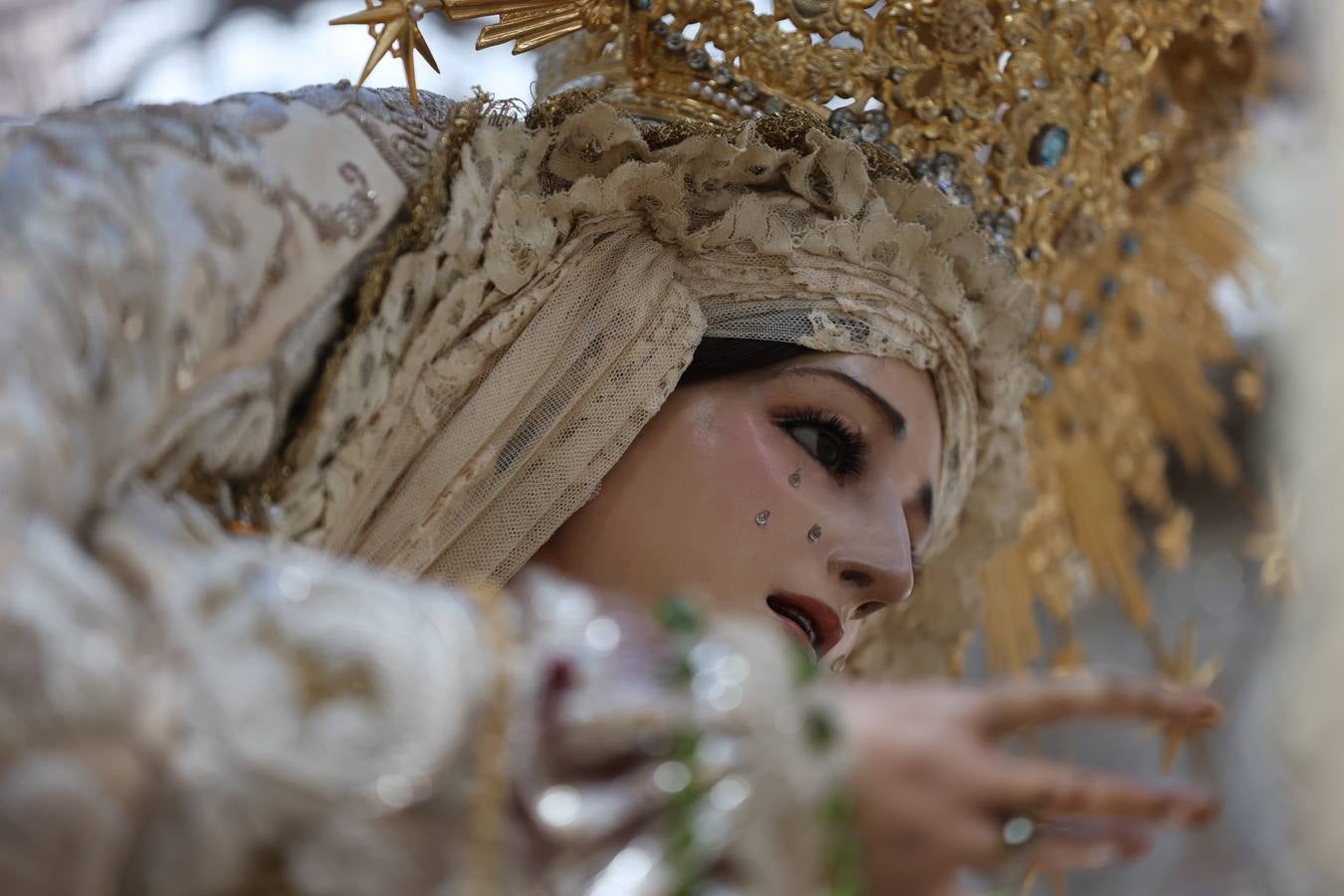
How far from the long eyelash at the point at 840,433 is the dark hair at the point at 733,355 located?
0.06m

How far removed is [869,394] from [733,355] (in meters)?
0.14

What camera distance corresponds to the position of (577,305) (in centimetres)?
154

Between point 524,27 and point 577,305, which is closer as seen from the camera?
point 577,305

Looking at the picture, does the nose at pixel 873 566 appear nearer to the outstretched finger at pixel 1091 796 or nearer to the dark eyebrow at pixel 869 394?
the dark eyebrow at pixel 869 394

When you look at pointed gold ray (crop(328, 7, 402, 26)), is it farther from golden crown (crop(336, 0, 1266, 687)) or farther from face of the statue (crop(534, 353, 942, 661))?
face of the statue (crop(534, 353, 942, 661))

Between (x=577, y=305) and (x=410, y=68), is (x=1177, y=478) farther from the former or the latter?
(x=410, y=68)

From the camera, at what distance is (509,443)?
1508 mm

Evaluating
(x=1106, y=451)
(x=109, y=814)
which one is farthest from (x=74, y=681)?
(x=1106, y=451)

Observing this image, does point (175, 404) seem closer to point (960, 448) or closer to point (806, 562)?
point (806, 562)

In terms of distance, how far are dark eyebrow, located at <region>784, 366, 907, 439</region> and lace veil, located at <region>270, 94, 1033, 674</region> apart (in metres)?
0.03

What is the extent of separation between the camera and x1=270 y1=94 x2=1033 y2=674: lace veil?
1.40 m

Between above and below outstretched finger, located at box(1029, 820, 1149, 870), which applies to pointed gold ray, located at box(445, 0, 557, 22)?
above

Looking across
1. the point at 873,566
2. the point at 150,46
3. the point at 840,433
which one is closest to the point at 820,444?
the point at 840,433

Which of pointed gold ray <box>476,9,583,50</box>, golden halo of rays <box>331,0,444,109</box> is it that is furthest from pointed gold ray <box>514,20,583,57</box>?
golden halo of rays <box>331,0,444,109</box>
